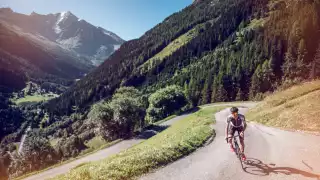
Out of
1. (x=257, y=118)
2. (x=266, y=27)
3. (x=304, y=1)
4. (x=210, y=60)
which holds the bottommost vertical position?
(x=257, y=118)

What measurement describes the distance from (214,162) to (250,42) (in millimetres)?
164255

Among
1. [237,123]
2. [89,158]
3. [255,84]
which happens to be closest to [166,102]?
[255,84]

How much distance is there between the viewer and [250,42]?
167 m

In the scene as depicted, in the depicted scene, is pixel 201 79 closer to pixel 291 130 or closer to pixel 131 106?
pixel 131 106

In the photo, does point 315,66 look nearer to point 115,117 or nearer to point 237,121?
point 115,117

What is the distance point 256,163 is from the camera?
15.2 metres

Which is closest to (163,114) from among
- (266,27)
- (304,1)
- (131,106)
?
(131,106)

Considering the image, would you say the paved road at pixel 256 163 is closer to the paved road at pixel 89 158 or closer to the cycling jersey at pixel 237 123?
the cycling jersey at pixel 237 123

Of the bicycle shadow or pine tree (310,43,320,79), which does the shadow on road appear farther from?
pine tree (310,43,320,79)

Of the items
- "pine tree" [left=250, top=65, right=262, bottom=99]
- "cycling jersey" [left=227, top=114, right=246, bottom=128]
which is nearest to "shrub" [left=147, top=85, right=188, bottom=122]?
"pine tree" [left=250, top=65, right=262, bottom=99]

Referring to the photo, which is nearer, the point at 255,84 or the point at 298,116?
the point at 298,116

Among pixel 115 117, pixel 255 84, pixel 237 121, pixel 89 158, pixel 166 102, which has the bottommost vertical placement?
pixel 89 158

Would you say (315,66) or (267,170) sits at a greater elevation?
(315,66)

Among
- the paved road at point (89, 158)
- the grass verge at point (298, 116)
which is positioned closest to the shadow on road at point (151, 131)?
the paved road at point (89, 158)
